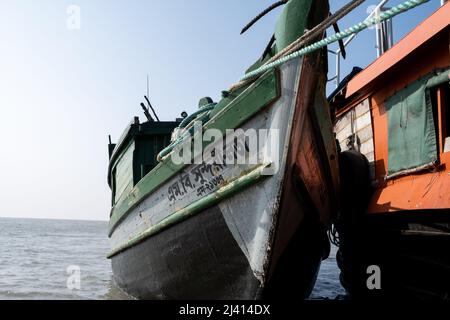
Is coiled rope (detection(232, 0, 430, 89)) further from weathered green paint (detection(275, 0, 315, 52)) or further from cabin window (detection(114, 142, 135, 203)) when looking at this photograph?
cabin window (detection(114, 142, 135, 203))

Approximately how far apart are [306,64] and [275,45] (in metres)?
0.56

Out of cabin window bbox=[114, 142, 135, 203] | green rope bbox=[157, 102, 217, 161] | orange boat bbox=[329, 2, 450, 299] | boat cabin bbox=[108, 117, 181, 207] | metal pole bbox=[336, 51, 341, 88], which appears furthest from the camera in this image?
metal pole bbox=[336, 51, 341, 88]

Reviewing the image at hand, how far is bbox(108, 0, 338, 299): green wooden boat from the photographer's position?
12.7ft

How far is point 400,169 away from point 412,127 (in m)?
0.50

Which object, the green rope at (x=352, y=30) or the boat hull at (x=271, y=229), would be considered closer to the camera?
the green rope at (x=352, y=30)

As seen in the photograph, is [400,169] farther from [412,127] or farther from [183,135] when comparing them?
[183,135]

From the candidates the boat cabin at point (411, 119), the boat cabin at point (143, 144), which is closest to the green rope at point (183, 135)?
the boat cabin at point (143, 144)

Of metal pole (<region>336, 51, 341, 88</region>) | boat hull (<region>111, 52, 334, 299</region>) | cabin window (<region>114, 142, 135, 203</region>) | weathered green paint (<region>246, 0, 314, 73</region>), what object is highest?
metal pole (<region>336, 51, 341, 88</region>)

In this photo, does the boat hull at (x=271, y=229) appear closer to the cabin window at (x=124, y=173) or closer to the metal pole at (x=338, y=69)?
the cabin window at (x=124, y=173)

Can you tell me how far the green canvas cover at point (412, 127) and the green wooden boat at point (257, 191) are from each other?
2.59ft

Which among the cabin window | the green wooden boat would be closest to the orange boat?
the green wooden boat

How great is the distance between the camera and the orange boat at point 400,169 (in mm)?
4035

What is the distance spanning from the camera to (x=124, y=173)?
24.3ft

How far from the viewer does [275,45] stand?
4.23 metres
